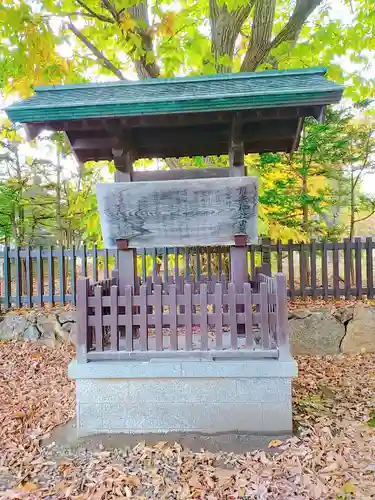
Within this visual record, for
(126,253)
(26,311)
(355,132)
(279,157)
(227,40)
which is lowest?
(26,311)

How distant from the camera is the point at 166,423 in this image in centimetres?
369

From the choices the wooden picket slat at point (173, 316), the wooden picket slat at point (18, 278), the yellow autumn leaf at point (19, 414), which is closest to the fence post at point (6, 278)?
the wooden picket slat at point (18, 278)

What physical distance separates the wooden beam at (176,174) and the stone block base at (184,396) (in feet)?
7.82

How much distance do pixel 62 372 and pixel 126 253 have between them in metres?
2.55

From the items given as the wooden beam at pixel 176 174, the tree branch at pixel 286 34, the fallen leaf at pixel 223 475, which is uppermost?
the tree branch at pixel 286 34

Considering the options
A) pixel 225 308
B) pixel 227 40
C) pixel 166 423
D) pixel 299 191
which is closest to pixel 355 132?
pixel 299 191

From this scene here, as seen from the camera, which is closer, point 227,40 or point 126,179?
point 126,179

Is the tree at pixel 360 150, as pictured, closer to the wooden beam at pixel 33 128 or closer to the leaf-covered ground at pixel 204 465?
the leaf-covered ground at pixel 204 465

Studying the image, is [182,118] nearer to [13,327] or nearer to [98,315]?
[98,315]

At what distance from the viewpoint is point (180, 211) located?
4.32 metres

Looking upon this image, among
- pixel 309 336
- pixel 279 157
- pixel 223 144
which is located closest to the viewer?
pixel 223 144

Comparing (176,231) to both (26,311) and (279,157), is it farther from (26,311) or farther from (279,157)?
(279,157)

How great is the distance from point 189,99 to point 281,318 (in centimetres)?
242

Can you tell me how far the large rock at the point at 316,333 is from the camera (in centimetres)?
643
